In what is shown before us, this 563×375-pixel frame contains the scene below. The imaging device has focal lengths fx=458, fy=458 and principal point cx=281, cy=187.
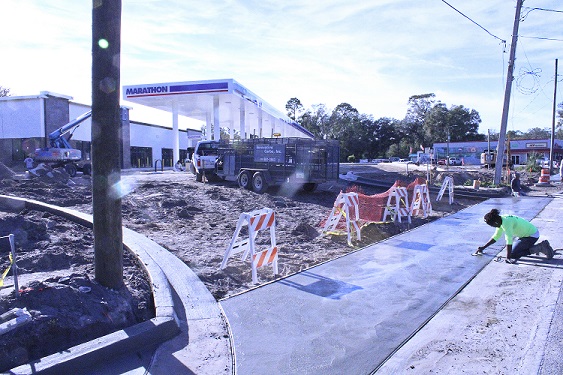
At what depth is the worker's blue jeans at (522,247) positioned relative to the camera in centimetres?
808

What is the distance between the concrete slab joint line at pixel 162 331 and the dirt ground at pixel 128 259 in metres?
0.26

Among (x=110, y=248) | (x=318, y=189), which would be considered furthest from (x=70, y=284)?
(x=318, y=189)

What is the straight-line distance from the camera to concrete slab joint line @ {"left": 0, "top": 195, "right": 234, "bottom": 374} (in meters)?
4.10

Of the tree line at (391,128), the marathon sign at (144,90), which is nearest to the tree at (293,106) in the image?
the tree line at (391,128)

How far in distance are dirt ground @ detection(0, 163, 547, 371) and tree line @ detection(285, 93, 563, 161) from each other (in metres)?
79.6

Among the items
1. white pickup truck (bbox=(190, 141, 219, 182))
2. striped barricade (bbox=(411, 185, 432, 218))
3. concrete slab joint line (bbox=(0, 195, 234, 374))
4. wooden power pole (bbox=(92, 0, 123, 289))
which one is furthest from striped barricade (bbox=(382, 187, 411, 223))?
white pickup truck (bbox=(190, 141, 219, 182))

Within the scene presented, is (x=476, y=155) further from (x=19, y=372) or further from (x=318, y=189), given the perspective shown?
(x=19, y=372)

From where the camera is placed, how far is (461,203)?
783 inches

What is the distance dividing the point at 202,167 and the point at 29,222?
50.0 feet

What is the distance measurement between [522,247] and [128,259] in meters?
6.82

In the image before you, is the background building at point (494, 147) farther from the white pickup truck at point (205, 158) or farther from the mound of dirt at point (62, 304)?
the mound of dirt at point (62, 304)

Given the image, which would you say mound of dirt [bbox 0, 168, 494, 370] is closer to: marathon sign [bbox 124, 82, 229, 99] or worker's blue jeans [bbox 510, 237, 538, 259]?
worker's blue jeans [bbox 510, 237, 538, 259]

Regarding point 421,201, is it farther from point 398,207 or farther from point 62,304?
point 62,304

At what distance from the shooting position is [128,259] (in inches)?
300
